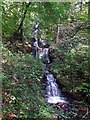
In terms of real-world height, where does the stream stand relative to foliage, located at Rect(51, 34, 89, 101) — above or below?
below

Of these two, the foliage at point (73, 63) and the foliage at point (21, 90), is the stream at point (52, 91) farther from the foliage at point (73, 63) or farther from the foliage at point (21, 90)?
the foliage at point (21, 90)

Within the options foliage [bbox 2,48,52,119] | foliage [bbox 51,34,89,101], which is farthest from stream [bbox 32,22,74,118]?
foliage [bbox 2,48,52,119]

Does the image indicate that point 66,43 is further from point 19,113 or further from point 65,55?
point 19,113

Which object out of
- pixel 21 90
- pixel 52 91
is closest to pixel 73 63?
pixel 52 91

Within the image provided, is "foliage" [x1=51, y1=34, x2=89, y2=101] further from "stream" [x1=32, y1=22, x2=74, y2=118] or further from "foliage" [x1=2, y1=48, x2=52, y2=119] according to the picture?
"foliage" [x1=2, y1=48, x2=52, y2=119]

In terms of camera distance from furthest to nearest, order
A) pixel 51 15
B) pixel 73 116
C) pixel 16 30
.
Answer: pixel 16 30, pixel 51 15, pixel 73 116

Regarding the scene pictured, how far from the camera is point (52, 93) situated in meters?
7.79

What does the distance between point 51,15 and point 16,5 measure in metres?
1.54

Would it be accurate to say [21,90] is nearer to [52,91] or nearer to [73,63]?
[52,91]

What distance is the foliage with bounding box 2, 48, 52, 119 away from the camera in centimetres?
528

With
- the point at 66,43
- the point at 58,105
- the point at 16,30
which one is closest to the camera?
the point at 58,105

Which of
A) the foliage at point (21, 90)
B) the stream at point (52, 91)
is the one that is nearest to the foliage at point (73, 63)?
the stream at point (52, 91)

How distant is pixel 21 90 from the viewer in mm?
5738

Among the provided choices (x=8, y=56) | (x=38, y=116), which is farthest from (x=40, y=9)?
(x=38, y=116)
